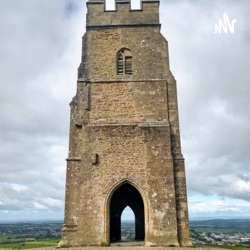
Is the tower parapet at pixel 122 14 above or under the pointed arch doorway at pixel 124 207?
above

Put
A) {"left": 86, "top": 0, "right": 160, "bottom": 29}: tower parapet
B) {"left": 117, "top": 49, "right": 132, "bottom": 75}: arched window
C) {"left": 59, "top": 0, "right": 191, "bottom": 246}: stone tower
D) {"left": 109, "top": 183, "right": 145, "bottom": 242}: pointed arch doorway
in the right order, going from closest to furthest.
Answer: {"left": 59, "top": 0, "right": 191, "bottom": 246}: stone tower < {"left": 117, "top": 49, "right": 132, "bottom": 75}: arched window < {"left": 86, "top": 0, "right": 160, "bottom": 29}: tower parapet < {"left": 109, "top": 183, "right": 145, "bottom": 242}: pointed arch doorway

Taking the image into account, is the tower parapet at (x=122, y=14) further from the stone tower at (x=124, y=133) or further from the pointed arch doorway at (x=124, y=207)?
the pointed arch doorway at (x=124, y=207)

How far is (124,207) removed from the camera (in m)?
18.9

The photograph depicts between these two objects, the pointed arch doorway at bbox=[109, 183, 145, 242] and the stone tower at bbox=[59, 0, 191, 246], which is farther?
the pointed arch doorway at bbox=[109, 183, 145, 242]

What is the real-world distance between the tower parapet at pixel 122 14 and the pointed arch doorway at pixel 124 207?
9072 mm

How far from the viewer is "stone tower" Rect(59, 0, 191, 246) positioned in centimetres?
1420

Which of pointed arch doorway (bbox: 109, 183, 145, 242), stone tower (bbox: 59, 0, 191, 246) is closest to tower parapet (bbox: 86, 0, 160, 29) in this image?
stone tower (bbox: 59, 0, 191, 246)

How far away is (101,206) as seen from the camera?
14.4m

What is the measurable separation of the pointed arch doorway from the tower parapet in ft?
29.8

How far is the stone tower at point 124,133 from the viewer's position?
14.2 metres

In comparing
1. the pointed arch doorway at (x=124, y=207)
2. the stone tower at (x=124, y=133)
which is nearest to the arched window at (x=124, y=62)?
the stone tower at (x=124, y=133)

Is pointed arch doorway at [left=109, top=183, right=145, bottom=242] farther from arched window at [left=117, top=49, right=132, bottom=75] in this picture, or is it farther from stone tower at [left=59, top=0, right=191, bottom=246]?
arched window at [left=117, top=49, right=132, bottom=75]

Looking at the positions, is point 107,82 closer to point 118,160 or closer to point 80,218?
point 118,160

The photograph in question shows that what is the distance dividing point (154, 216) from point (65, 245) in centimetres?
406
